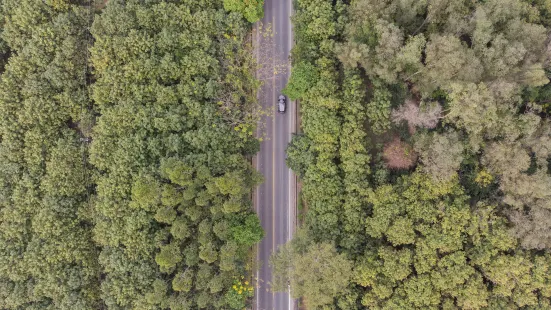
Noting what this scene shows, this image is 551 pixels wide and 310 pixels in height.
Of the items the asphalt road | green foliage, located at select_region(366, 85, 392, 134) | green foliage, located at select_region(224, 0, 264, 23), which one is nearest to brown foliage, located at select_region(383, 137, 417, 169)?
green foliage, located at select_region(366, 85, 392, 134)

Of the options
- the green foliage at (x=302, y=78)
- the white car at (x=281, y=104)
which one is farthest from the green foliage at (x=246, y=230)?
the green foliage at (x=302, y=78)

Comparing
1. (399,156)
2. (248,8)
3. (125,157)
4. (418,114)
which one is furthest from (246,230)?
(248,8)

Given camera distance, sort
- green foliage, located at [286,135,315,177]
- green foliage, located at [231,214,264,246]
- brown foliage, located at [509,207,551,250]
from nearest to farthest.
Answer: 1. brown foliage, located at [509,207,551,250]
2. green foliage, located at [231,214,264,246]
3. green foliage, located at [286,135,315,177]

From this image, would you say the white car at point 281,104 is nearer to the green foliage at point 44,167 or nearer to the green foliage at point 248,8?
the green foliage at point 248,8

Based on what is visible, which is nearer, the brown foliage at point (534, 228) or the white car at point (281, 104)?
the brown foliage at point (534, 228)

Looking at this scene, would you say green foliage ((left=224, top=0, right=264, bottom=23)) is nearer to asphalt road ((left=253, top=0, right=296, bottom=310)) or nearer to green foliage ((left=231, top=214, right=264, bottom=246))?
asphalt road ((left=253, top=0, right=296, bottom=310))

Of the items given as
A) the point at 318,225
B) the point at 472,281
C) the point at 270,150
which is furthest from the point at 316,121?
the point at 472,281
